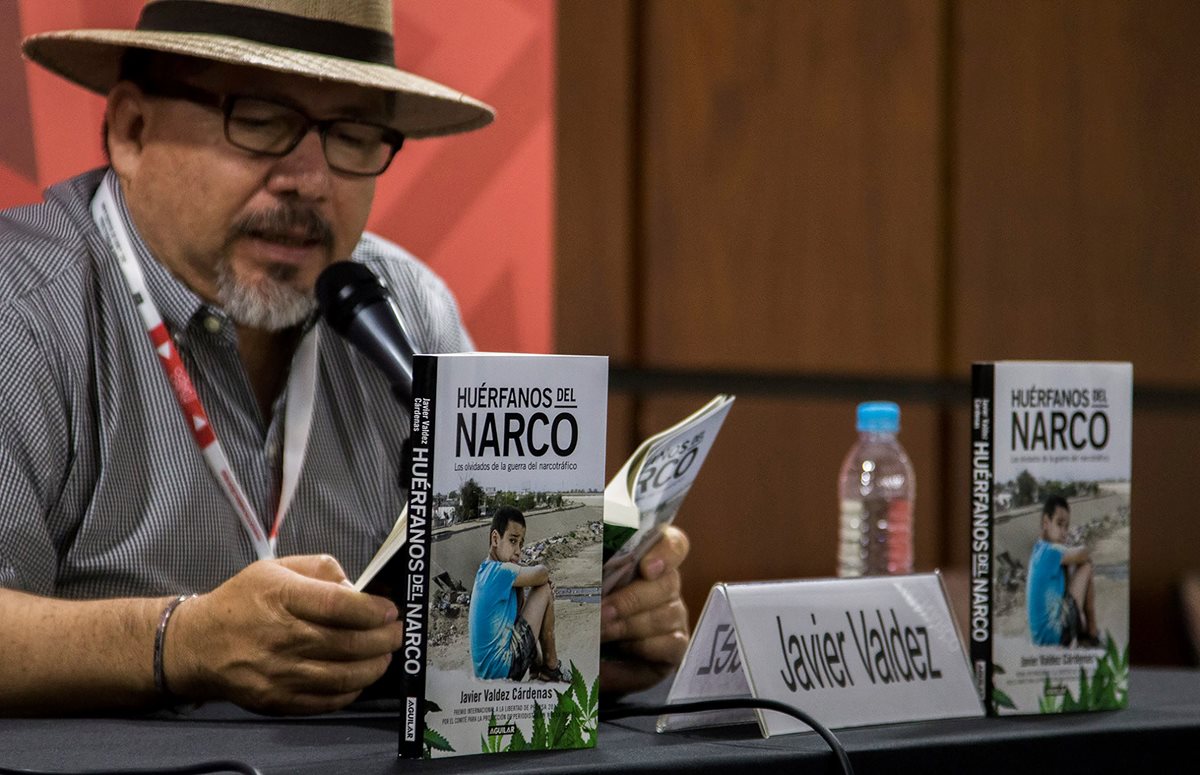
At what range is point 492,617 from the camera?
891 mm

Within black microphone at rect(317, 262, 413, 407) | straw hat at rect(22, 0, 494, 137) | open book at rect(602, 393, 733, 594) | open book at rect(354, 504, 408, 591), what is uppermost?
straw hat at rect(22, 0, 494, 137)

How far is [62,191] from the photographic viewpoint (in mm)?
1624

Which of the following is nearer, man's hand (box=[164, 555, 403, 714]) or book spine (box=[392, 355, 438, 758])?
book spine (box=[392, 355, 438, 758])

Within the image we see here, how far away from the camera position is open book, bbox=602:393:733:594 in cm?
107

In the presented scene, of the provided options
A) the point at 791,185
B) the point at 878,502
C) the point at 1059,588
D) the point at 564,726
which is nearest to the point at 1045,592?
the point at 1059,588

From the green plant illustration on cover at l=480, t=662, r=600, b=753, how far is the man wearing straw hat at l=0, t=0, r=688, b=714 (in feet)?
0.96

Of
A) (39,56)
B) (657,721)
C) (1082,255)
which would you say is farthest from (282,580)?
(1082,255)

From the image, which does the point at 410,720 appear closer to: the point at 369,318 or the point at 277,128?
the point at 369,318

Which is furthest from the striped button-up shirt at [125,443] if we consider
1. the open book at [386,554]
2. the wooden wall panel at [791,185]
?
the wooden wall panel at [791,185]

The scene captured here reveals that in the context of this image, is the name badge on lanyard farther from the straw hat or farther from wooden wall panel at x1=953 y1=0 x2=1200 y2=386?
wooden wall panel at x1=953 y1=0 x2=1200 y2=386

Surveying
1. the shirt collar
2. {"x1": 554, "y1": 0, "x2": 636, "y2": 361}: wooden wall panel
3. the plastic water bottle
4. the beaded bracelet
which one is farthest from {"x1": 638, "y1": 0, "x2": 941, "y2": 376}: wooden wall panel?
the beaded bracelet

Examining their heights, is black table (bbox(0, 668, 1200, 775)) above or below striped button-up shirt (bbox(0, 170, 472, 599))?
below

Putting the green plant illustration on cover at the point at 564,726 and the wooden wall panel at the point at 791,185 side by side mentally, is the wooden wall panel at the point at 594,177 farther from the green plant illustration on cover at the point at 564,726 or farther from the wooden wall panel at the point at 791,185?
the green plant illustration on cover at the point at 564,726

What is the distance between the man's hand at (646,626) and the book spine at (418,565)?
1.19 feet
